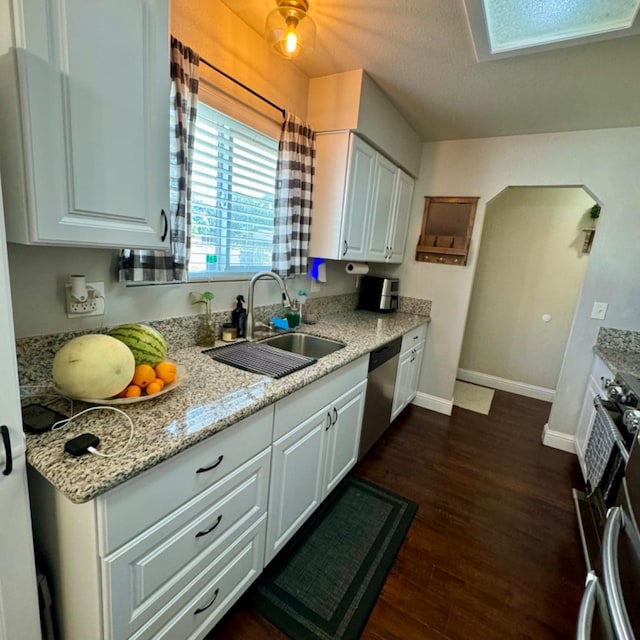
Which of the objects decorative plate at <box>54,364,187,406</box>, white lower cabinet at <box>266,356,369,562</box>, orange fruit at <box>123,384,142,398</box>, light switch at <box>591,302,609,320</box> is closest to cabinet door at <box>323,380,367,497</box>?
white lower cabinet at <box>266,356,369,562</box>

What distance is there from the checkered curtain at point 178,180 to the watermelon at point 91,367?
1.30 feet

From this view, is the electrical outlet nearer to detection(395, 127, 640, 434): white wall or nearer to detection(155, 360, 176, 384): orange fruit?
detection(155, 360, 176, 384): orange fruit

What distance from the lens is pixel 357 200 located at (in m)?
→ 2.17

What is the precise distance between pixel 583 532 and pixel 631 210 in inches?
82.7

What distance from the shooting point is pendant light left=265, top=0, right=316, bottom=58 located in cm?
128

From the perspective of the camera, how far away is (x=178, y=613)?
38.4 inches

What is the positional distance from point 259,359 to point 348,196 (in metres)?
1.19

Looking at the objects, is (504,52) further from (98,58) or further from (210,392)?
(210,392)

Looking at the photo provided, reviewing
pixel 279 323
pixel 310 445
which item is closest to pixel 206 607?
pixel 310 445

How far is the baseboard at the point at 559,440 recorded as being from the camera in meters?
2.64

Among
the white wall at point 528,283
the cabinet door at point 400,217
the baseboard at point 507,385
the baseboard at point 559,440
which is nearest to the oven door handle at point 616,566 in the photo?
the baseboard at point 559,440

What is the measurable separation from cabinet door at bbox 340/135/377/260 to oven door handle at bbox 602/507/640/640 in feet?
5.63

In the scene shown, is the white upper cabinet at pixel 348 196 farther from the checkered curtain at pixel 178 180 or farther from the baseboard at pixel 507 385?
the baseboard at pixel 507 385

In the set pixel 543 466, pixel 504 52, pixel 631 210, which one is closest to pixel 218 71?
pixel 504 52
